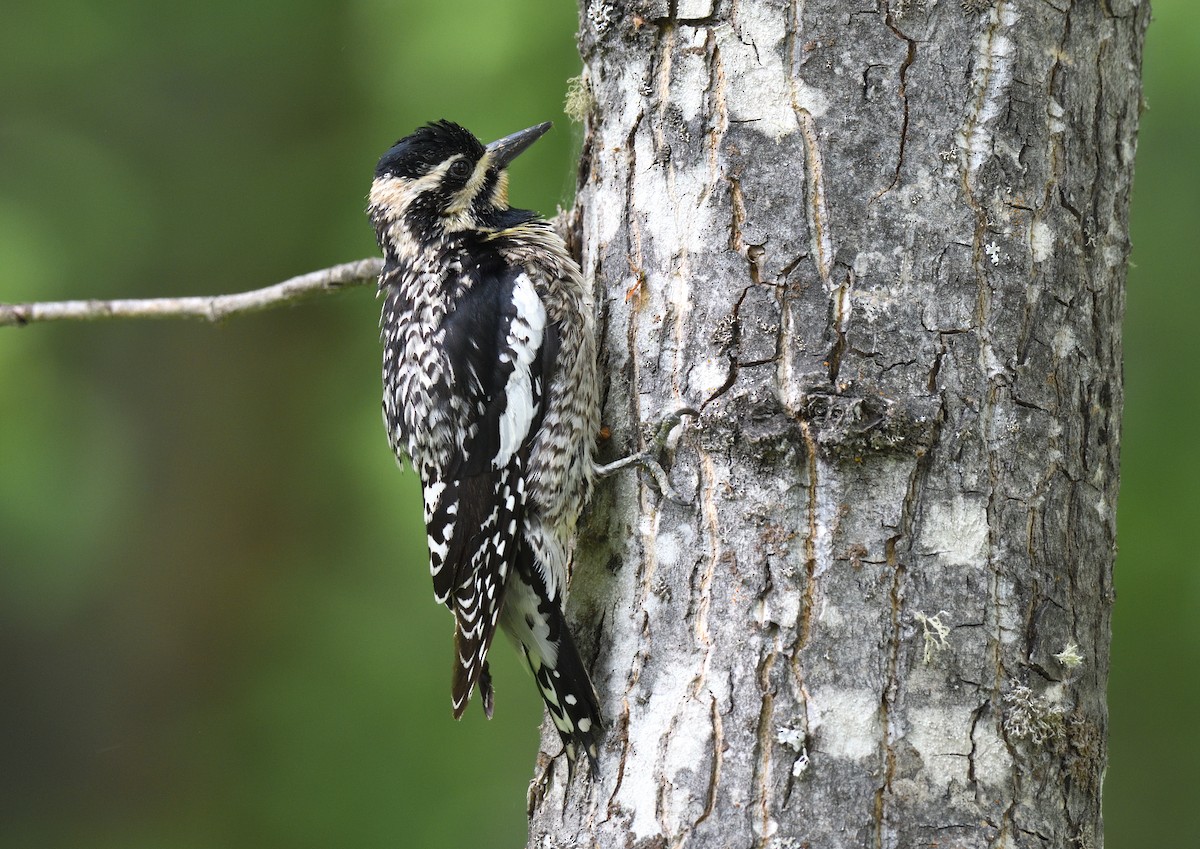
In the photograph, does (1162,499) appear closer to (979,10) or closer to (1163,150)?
(1163,150)

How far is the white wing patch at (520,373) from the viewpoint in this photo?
112 inches

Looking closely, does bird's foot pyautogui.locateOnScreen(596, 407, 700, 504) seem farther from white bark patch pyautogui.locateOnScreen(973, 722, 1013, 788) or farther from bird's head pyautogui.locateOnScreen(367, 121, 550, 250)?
bird's head pyautogui.locateOnScreen(367, 121, 550, 250)

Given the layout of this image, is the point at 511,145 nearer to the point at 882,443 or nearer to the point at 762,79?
the point at 762,79

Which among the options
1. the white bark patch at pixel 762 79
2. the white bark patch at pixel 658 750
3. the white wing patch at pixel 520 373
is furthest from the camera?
the white wing patch at pixel 520 373

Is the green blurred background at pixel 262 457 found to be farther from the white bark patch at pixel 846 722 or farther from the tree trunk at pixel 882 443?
the white bark patch at pixel 846 722

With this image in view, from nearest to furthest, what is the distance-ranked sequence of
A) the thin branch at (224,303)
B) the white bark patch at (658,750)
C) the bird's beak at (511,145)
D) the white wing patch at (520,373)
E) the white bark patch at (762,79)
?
the white bark patch at (658,750) < the white bark patch at (762,79) < the white wing patch at (520,373) < the thin branch at (224,303) < the bird's beak at (511,145)

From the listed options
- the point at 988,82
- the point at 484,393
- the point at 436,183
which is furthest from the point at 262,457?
the point at 988,82

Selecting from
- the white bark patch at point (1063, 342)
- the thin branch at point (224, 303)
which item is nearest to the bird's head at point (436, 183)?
the thin branch at point (224, 303)

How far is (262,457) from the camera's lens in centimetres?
590

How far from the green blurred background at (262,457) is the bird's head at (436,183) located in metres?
0.67

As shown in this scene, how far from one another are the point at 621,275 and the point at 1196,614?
2.53m

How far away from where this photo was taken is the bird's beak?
336cm

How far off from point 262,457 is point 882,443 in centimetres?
448

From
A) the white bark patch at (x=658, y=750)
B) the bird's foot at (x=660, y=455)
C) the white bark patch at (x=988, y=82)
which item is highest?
the white bark patch at (x=988, y=82)
